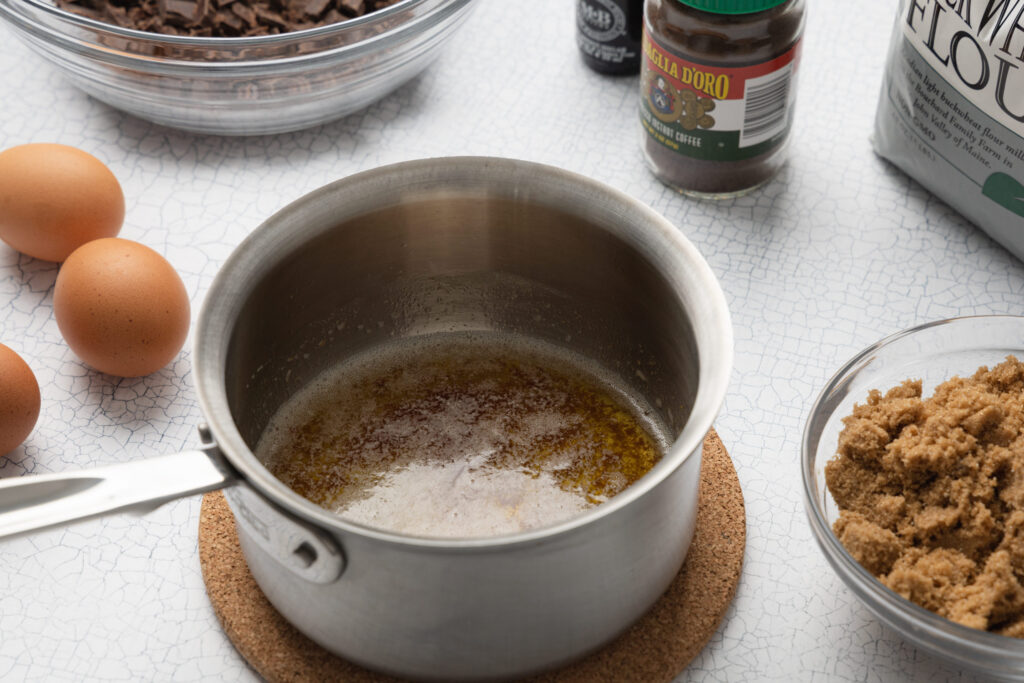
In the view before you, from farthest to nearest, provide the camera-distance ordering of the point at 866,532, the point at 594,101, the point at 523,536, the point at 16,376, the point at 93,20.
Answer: the point at 594,101
the point at 93,20
the point at 16,376
the point at 866,532
the point at 523,536

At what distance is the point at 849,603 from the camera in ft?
2.81

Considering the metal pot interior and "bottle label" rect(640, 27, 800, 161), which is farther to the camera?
"bottle label" rect(640, 27, 800, 161)

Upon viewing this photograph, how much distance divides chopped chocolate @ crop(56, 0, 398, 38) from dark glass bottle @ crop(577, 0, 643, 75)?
0.68 feet

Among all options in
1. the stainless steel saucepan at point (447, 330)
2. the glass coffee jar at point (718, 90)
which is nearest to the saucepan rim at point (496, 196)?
the stainless steel saucepan at point (447, 330)

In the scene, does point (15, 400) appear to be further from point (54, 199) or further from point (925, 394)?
point (925, 394)

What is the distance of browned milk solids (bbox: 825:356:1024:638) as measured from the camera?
2.43ft

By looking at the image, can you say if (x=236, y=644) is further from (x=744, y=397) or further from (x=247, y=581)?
(x=744, y=397)

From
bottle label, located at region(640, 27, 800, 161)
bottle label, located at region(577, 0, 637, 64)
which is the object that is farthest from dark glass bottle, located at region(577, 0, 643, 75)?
bottle label, located at region(640, 27, 800, 161)

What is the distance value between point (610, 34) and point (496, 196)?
0.40 metres

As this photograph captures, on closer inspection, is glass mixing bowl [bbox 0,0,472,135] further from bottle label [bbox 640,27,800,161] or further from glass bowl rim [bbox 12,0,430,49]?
bottle label [bbox 640,27,800,161]

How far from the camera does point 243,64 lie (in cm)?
109

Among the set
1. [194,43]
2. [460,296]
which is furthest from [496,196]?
[194,43]

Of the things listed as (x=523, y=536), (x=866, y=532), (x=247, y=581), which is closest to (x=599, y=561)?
(x=523, y=536)

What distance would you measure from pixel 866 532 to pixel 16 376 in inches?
25.1
